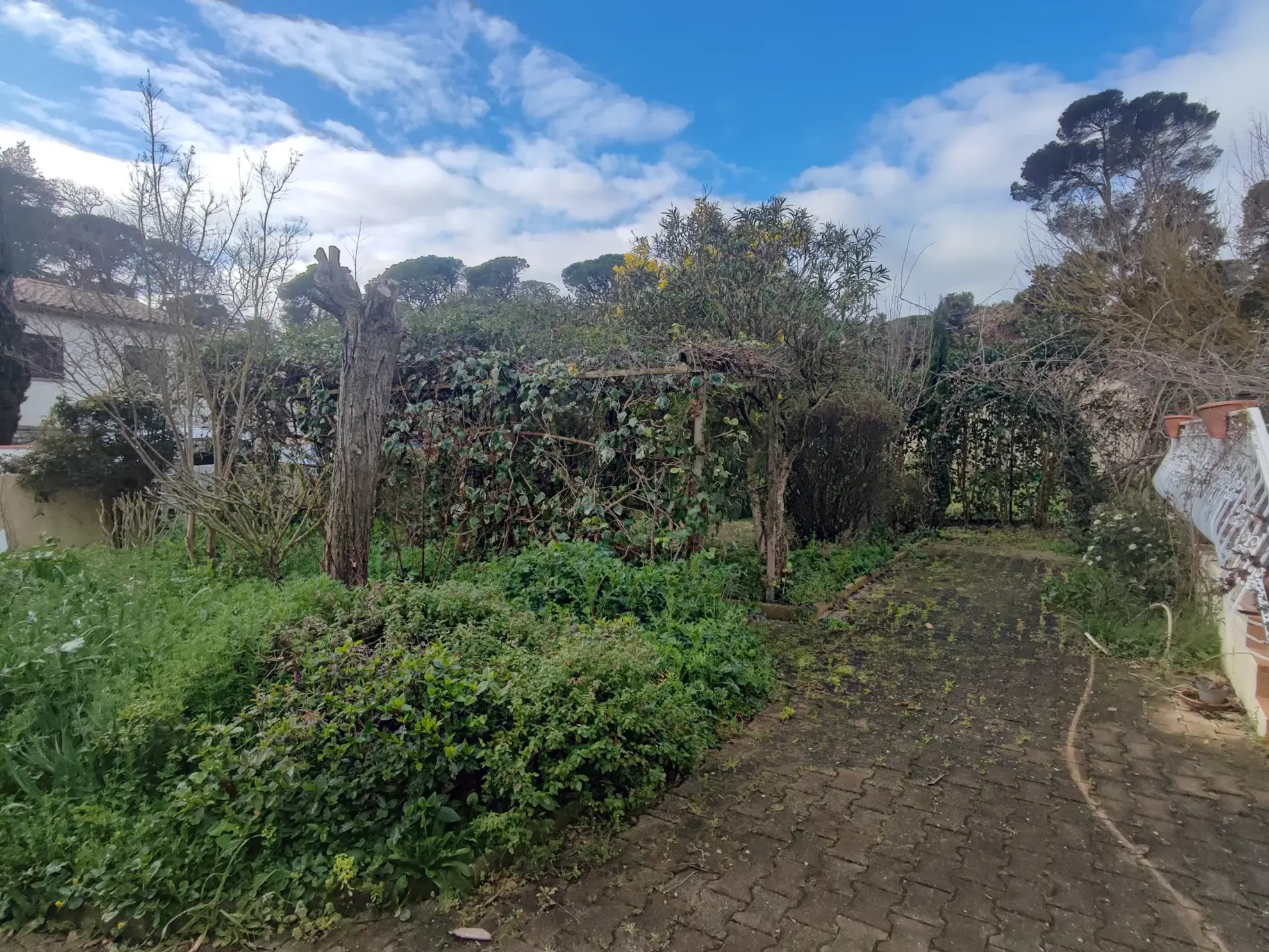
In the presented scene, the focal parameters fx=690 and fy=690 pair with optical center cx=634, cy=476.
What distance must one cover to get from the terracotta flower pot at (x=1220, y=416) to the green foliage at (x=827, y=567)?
2984mm

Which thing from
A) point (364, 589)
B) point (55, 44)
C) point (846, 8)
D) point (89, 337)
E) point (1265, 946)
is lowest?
point (1265, 946)

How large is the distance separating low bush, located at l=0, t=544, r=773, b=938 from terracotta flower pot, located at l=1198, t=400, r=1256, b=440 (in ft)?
11.4

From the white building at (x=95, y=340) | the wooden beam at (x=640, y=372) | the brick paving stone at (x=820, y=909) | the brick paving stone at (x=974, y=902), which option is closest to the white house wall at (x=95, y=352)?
the white building at (x=95, y=340)

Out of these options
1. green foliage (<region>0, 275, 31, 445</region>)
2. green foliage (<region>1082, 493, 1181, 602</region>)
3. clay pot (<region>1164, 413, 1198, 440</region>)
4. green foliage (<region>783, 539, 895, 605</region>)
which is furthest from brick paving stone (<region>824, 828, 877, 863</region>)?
green foliage (<region>0, 275, 31, 445</region>)

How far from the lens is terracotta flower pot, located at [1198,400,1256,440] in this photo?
4184mm

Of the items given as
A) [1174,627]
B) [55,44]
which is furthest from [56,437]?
[1174,627]

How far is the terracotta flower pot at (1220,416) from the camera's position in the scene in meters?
4.18

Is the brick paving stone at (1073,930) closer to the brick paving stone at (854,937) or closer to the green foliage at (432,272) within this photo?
the brick paving stone at (854,937)

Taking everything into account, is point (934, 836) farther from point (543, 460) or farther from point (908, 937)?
point (543, 460)

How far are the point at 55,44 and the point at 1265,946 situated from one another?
28.3 ft

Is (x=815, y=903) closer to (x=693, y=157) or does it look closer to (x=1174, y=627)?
(x=1174, y=627)

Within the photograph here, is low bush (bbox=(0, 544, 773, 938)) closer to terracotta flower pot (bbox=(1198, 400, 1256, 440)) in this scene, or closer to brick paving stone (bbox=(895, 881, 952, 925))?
brick paving stone (bbox=(895, 881, 952, 925))

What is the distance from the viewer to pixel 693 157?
8188 mm

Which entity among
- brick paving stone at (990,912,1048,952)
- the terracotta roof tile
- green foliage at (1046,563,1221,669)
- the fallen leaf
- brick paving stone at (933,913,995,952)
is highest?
the terracotta roof tile
